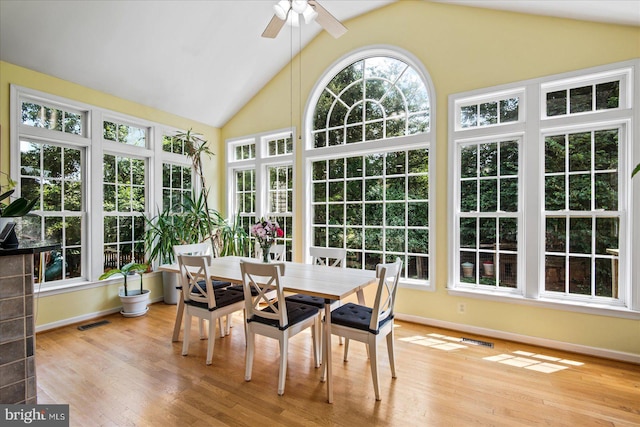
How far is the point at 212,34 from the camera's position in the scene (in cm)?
397

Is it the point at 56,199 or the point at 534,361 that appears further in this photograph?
the point at 56,199

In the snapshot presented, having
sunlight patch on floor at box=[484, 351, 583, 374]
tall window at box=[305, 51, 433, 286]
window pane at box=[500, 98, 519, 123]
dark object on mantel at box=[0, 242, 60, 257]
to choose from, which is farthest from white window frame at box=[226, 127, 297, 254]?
dark object on mantel at box=[0, 242, 60, 257]

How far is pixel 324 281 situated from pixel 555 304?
2.37 meters

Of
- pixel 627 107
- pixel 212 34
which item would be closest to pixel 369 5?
pixel 212 34

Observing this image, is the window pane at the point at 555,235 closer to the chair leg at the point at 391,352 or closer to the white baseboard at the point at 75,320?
the chair leg at the point at 391,352

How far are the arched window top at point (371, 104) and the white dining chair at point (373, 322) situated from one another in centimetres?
223

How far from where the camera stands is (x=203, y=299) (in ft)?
9.39

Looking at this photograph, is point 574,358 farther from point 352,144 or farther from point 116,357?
point 116,357

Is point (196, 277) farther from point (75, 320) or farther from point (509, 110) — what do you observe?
point (509, 110)

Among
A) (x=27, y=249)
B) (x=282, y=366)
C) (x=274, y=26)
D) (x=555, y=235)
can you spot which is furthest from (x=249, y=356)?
(x=555, y=235)

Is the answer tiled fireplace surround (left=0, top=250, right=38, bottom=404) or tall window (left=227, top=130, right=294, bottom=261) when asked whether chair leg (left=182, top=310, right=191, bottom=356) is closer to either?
tiled fireplace surround (left=0, top=250, right=38, bottom=404)

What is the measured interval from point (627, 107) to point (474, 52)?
1505 millimetres

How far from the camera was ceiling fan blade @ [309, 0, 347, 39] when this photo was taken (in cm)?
254

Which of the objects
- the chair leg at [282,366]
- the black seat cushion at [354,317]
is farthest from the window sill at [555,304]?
the chair leg at [282,366]
